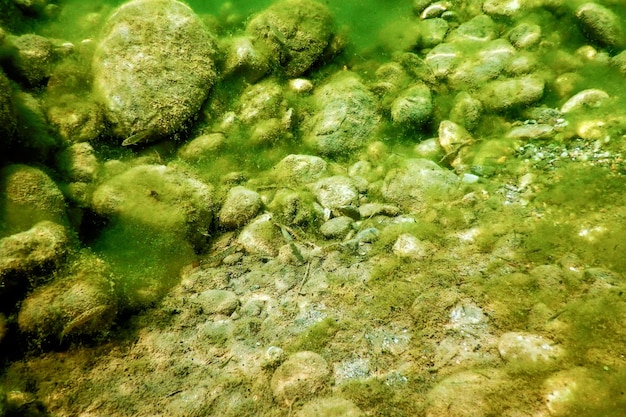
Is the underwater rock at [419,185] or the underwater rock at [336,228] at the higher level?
the underwater rock at [419,185]

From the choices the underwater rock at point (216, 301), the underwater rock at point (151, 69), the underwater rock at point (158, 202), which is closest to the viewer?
the underwater rock at point (216, 301)

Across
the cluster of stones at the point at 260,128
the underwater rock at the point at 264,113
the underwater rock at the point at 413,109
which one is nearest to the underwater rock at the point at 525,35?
the cluster of stones at the point at 260,128

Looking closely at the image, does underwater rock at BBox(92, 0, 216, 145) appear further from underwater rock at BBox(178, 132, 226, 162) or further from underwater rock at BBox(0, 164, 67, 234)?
underwater rock at BBox(0, 164, 67, 234)

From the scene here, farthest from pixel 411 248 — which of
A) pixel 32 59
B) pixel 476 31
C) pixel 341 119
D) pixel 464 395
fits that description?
pixel 32 59

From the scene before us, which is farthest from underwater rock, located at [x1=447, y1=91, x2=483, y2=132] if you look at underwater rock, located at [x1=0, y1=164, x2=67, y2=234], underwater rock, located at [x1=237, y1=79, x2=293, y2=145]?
underwater rock, located at [x1=0, y1=164, x2=67, y2=234]

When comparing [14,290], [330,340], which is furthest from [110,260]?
[330,340]

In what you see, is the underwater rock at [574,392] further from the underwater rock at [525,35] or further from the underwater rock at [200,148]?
the underwater rock at [525,35]

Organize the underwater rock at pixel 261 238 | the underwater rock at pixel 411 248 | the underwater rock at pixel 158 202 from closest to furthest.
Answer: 1. the underwater rock at pixel 411 248
2. the underwater rock at pixel 158 202
3. the underwater rock at pixel 261 238
